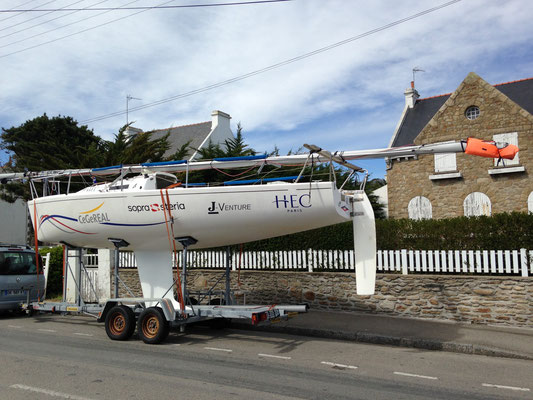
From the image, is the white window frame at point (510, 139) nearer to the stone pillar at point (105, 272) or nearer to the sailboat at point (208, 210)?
the sailboat at point (208, 210)

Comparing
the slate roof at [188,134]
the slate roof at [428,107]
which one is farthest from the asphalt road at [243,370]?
the slate roof at [188,134]

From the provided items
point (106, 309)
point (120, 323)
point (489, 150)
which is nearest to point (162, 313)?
point (120, 323)

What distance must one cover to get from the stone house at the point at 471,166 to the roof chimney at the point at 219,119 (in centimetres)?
1208

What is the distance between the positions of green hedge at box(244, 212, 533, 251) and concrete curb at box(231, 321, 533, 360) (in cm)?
306

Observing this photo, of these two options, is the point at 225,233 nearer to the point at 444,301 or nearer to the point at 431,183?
the point at 444,301

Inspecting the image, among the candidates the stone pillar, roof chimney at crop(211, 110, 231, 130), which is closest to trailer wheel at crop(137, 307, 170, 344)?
the stone pillar

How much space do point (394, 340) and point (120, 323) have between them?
16.8ft

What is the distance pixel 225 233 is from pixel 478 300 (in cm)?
560

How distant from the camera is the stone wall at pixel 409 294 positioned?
9852 mm

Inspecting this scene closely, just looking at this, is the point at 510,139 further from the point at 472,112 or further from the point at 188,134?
the point at 188,134

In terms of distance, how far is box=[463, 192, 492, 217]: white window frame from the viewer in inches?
801

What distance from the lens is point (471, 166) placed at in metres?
20.7

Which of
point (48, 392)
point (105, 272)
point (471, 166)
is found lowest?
point (48, 392)

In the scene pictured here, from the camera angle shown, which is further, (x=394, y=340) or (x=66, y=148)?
(x=66, y=148)
